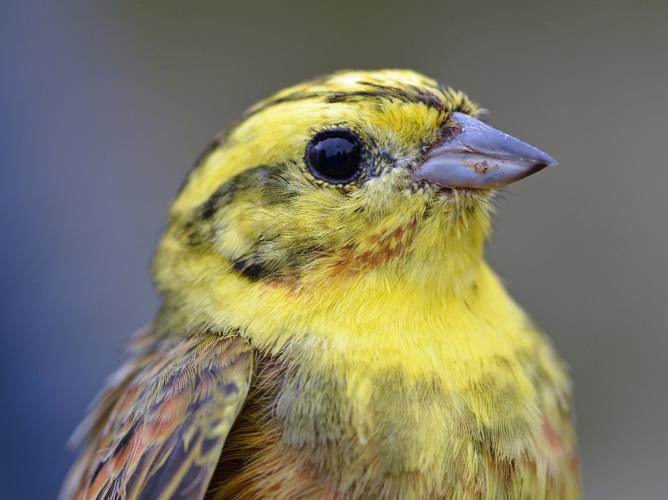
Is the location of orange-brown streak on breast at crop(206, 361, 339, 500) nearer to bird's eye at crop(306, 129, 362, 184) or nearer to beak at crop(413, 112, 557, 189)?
bird's eye at crop(306, 129, 362, 184)

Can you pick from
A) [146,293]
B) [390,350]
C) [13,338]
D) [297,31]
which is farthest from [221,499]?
[297,31]

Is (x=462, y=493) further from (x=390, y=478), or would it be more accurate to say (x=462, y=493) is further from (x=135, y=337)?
(x=135, y=337)

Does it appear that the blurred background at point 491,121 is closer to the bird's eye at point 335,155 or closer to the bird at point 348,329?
the bird at point 348,329

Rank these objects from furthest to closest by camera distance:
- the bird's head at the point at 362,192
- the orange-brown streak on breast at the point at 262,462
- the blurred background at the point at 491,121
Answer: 1. the blurred background at the point at 491,121
2. the bird's head at the point at 362,192
3. the orange-brown streak on breast at the point at 262,462

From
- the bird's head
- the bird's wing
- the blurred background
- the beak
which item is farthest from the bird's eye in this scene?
the blurred background

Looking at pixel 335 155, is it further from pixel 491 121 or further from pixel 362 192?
pixel 491 121

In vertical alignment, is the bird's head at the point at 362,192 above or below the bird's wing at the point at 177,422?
above

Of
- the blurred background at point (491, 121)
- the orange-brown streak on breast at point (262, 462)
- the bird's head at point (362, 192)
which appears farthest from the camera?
the blurred background at point (491, 121)

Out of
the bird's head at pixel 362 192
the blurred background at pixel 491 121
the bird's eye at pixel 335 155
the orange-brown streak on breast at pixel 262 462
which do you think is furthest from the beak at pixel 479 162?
the blurred background at pixel 491 121
